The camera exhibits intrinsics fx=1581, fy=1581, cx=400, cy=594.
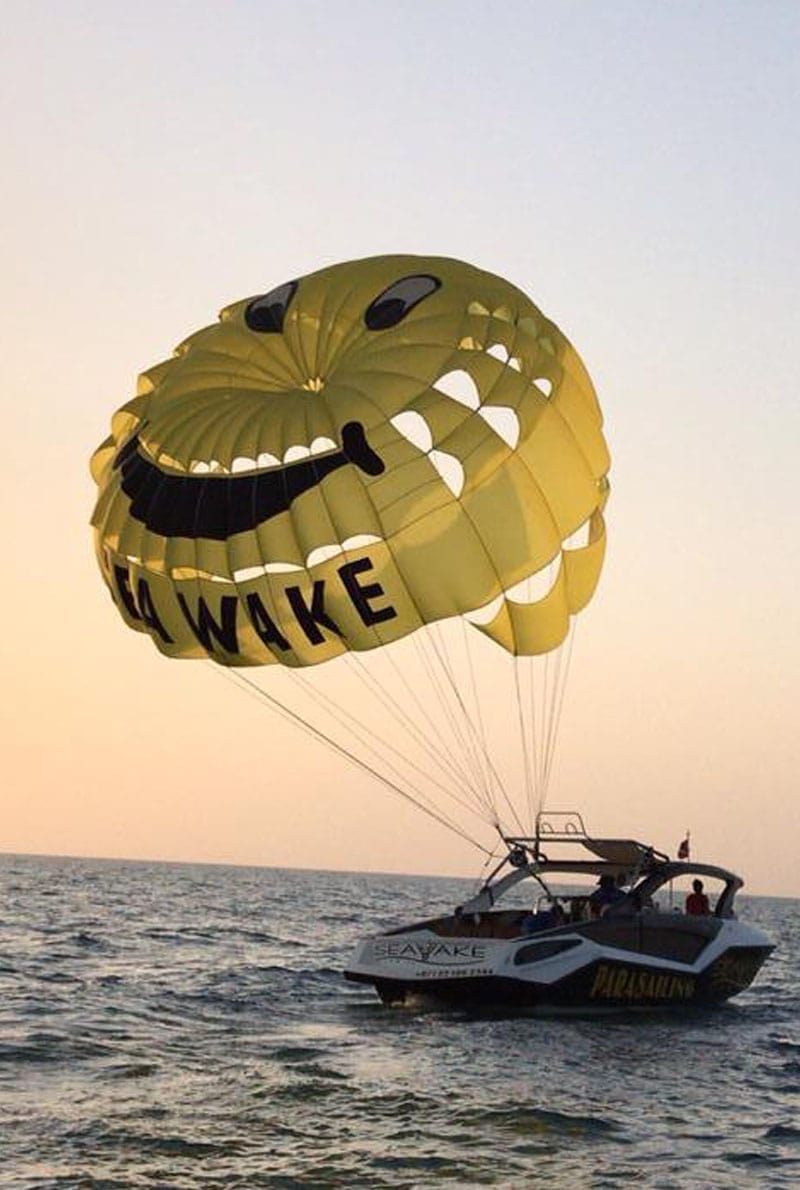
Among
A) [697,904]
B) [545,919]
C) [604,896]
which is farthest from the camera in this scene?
[697,904]

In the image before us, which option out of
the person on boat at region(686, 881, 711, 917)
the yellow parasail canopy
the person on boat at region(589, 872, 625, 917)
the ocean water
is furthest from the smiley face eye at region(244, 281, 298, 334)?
the person on boat at region(686, 881, 711, 917)

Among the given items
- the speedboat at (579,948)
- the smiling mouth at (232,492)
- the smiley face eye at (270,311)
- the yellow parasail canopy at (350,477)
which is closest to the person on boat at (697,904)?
the speedboat at (579,948)

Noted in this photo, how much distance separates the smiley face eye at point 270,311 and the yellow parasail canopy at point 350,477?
0.12 feet

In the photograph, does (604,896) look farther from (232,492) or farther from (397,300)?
(397,300)

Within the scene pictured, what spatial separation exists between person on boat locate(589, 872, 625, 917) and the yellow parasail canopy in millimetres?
6296

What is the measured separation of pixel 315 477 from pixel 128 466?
3196mm

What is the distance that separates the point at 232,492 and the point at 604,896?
1050 centimetres

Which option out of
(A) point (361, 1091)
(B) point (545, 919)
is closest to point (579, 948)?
(B) point (545, 919)

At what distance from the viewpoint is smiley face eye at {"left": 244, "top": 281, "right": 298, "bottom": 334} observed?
2112 cm

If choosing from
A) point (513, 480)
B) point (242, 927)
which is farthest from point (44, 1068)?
point (242, 927)

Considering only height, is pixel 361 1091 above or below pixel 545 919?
below

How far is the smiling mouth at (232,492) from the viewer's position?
19.1 m

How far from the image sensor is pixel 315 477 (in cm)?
1916

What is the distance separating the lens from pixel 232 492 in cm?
1944
